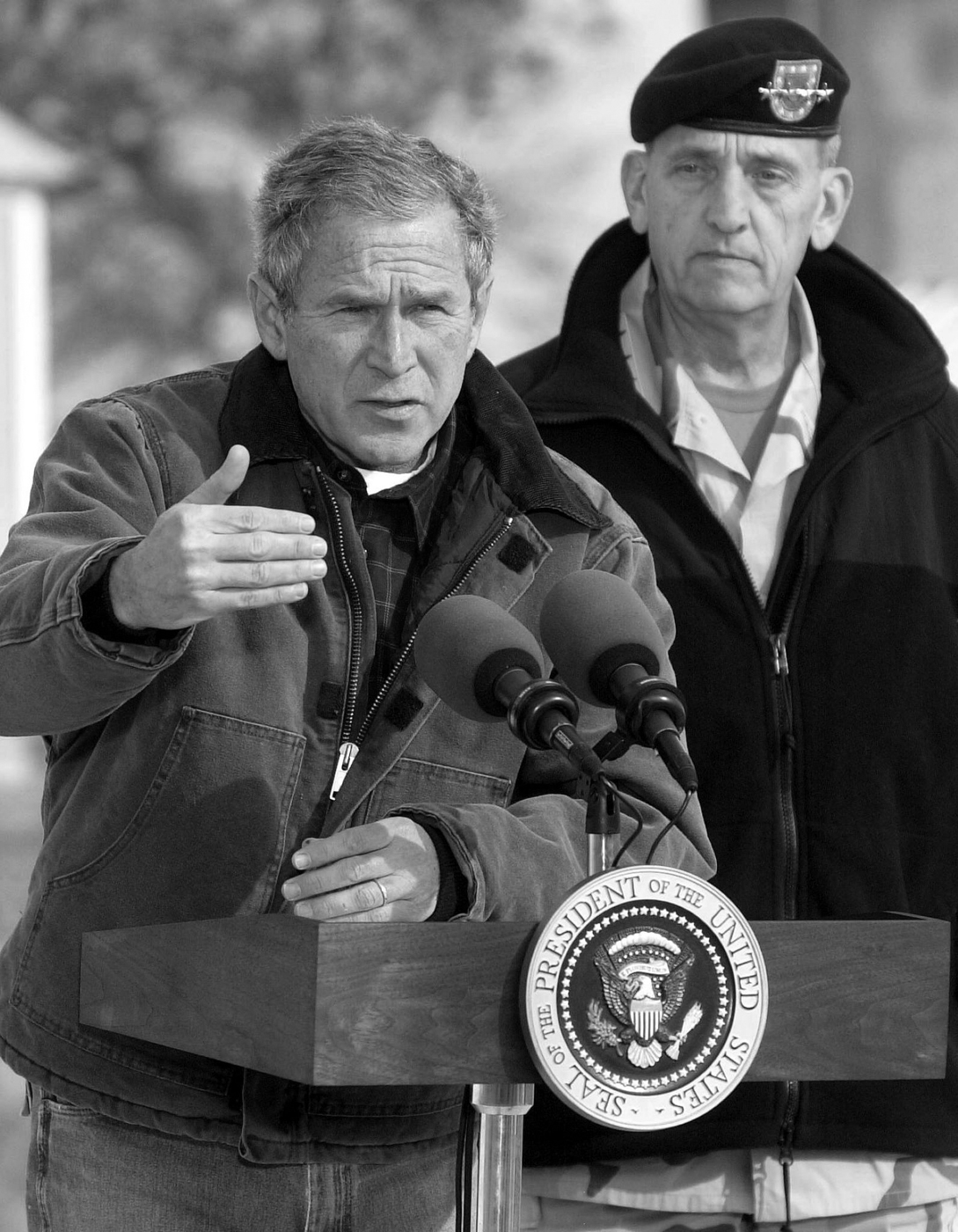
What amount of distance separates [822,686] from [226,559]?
1.17m

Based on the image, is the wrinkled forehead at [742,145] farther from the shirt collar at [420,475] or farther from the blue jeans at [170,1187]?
the blue jeans at [170,1187]

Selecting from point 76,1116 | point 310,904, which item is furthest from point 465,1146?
point 76,1116

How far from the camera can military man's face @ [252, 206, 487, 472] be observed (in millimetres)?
1958

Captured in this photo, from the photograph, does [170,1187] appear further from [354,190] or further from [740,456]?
[740,456]

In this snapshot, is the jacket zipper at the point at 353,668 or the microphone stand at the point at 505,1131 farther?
the jacket zipper at the point at 353,668

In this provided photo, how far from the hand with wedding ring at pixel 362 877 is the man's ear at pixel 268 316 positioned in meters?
0.75

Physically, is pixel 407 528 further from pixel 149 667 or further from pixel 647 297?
pixel 647 297

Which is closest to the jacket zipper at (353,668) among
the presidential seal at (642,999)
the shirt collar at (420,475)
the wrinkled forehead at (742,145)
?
the shirt collar at (420,475)

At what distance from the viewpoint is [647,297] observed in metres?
2.79

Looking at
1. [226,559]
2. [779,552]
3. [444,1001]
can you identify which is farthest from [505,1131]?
[779,552]

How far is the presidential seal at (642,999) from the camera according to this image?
4.61 feet

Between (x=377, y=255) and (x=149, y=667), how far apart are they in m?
0.55

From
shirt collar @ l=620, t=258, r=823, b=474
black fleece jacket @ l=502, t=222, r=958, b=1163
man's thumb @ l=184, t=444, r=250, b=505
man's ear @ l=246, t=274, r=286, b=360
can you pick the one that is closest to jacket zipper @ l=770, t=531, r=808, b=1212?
black fleece jacket @ l=502, t=222, r=958, b=1163

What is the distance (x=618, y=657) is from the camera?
158 centimetres
